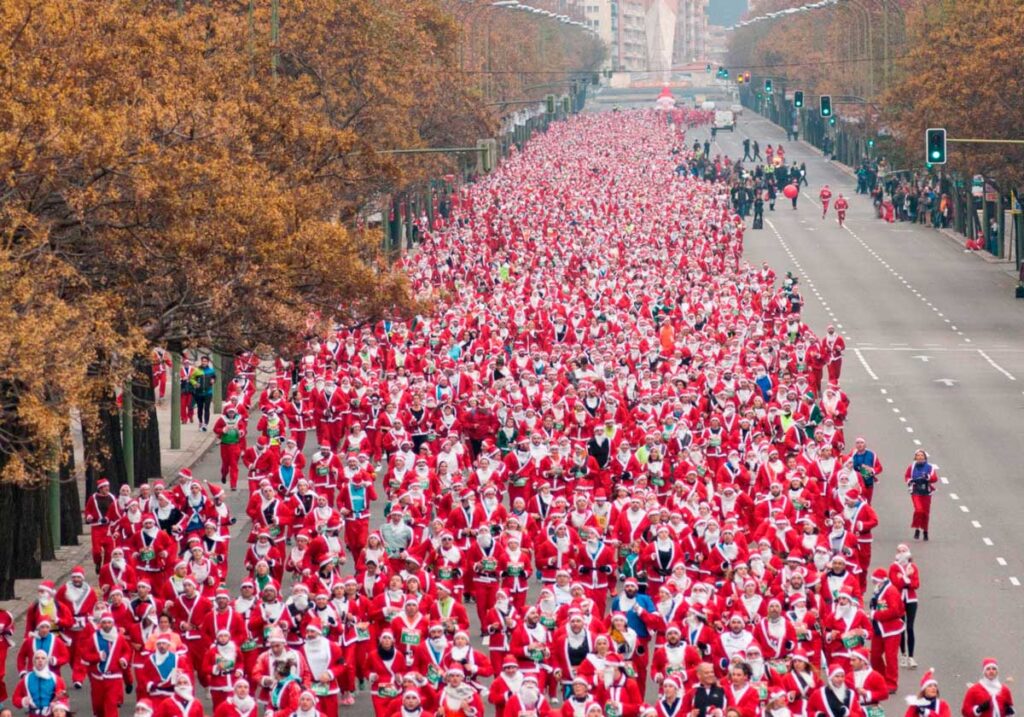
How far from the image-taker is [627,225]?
68.9 m

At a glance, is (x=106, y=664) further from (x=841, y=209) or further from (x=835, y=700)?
(x=841, y=209)

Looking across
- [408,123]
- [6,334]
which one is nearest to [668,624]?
[6,334]

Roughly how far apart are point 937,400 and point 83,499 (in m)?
16.3

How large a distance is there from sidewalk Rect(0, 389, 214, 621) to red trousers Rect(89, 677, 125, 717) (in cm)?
284

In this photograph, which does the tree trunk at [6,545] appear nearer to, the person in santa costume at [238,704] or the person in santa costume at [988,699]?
the person in santa costume at [238,704]

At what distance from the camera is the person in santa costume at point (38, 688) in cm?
1928

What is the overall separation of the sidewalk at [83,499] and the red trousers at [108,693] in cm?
284

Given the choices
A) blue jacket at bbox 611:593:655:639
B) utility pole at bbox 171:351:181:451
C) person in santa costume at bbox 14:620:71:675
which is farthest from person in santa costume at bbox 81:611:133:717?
utility pole at bbox 171:351:181:451

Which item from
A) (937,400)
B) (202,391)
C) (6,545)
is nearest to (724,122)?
(937,400)

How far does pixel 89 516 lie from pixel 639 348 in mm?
14734

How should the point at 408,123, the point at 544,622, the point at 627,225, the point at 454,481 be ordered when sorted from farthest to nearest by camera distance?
the point at 627,225 < the point at 408,123 < the point at 454,481 < the point at 544,622

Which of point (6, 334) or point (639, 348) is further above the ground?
point (6, 334)

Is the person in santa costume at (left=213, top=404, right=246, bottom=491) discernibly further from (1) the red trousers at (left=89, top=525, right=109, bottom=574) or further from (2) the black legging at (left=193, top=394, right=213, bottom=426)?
(1) the red trousers at (left=89, top=525, right=109, bottom=574)

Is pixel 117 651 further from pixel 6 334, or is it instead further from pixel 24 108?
pixel 24 108
